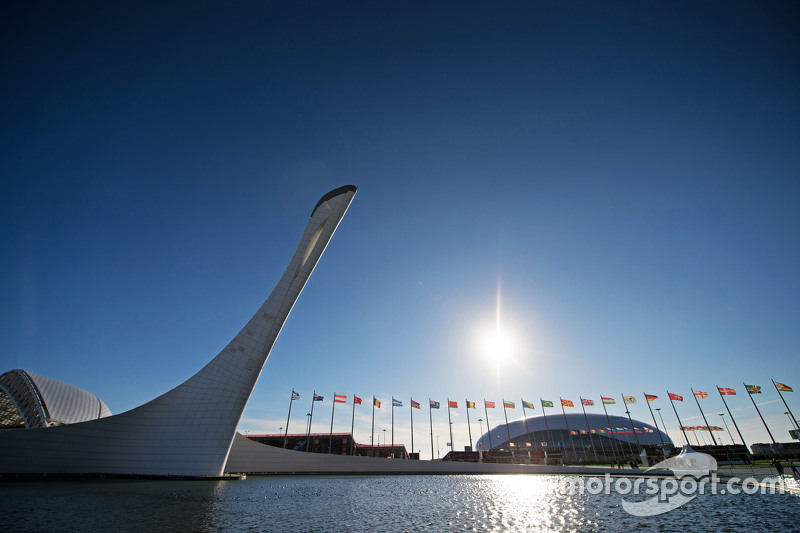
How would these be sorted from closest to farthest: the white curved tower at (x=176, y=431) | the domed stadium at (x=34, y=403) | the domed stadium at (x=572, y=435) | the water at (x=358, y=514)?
the water at (x=358, y=514) → the white curved tower at (x=176, y=431) → the domed stadium at (x=34, y=403) → the domed stadium at (x=572, y=435)

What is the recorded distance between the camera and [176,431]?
22766 millimetres

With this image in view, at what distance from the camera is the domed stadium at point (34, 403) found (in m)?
29.7

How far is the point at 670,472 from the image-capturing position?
90.8 feet

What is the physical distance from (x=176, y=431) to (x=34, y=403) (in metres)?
19.4

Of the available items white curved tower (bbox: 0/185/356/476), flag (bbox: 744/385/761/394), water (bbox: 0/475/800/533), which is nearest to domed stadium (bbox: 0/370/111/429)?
white curved tower (bbox: 0/185/356/476)

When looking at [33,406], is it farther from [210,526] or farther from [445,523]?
[445,523]

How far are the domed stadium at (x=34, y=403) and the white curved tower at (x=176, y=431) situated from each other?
1245cm

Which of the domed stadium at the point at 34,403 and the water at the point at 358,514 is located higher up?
the domed stadium at the point at 34,403

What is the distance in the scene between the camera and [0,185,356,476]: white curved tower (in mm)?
19688

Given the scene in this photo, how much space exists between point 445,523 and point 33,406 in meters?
39.7

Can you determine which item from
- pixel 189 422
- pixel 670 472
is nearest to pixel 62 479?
pixel 189 422

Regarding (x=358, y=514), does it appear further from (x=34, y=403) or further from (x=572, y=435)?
(x=572, y=435)

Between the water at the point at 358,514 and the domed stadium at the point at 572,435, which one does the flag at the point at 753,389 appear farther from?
the domed stadium at the point at 572,435

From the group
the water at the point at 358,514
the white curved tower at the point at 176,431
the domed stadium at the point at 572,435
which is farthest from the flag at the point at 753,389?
the domed stadium at the point at 572,435
